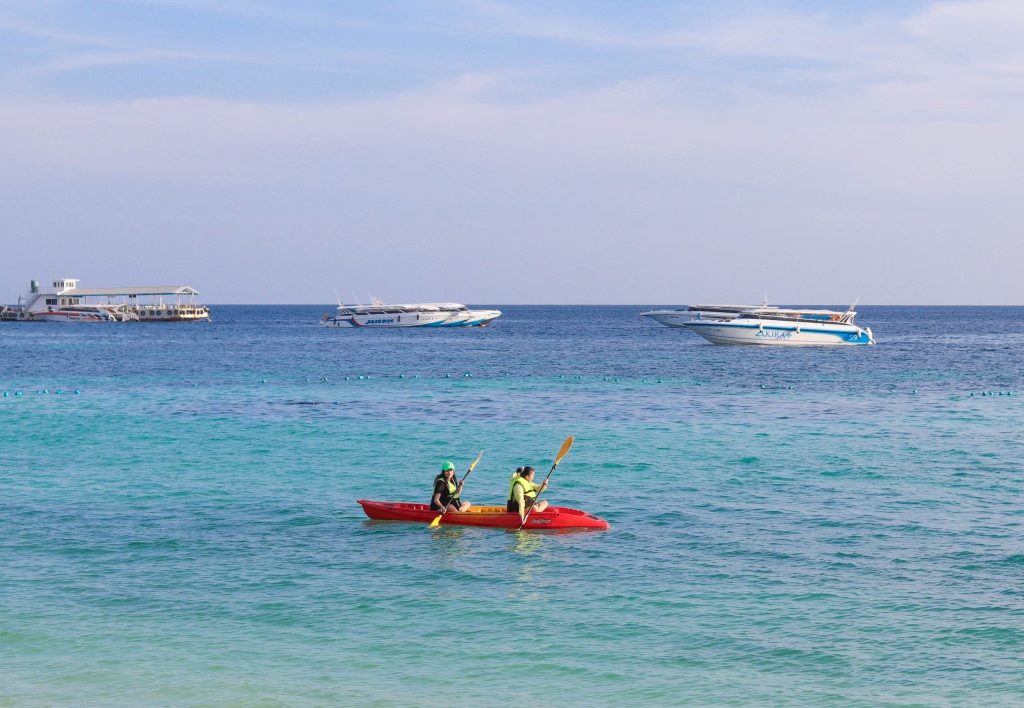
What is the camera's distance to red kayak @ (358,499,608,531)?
26500 millimetres

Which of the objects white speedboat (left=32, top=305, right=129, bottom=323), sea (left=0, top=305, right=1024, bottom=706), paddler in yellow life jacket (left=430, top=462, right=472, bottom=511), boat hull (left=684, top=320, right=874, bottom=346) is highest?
white speedboat (left=32, top=305, right=129, bottom=323)

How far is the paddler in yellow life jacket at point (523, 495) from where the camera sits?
26438 millimetres

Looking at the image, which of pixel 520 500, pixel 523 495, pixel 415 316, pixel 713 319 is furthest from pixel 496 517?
pixel 415 316

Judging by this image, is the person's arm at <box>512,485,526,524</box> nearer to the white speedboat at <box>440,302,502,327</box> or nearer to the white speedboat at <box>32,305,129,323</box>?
the white speedboat at <box>440,302,502,327</box>

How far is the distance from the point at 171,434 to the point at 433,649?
2980 centimetres

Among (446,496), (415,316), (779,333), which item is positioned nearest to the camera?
(446,496)

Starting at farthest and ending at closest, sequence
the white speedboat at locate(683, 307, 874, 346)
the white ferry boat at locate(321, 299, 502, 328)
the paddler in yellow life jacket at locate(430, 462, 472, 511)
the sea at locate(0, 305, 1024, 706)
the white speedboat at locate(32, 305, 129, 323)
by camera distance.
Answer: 1. the white speedboat at locate(32, 305, 129, 323)
2. the white ferry boat at locate(321, 299, 502, 328)
3. the white speedboat at locate(683, 307, 874, 346)
4. the paddler in yellow life jacket at locate(430, 462, 472, 511)
5. the sea at locate(0, 305, 1024, 706)

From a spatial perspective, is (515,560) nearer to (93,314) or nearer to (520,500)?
(520,500)

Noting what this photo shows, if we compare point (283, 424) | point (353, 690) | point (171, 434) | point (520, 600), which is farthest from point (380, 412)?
point (353, 690)

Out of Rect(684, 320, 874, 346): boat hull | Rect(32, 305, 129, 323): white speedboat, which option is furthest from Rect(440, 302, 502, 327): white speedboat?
Rect(684, 320, 874, 346): boat hull

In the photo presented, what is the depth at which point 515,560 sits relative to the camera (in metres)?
23.9

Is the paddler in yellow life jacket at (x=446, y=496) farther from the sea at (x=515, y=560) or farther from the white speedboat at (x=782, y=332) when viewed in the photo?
the white speedboat at (x=782, y=332)

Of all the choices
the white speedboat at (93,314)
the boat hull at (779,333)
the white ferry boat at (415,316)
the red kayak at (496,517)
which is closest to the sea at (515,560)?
the red kayak at (496,517)

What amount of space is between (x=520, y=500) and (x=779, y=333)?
8406cm
